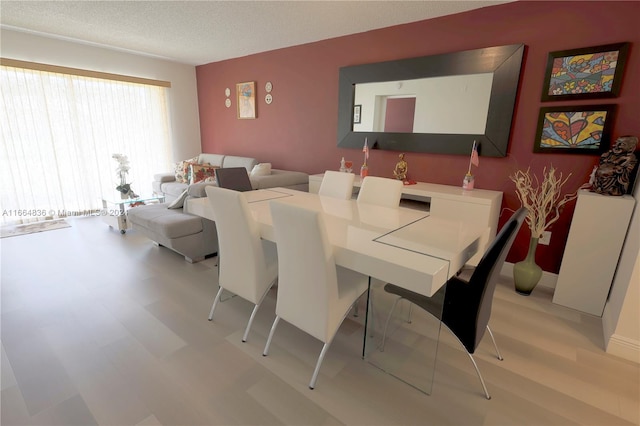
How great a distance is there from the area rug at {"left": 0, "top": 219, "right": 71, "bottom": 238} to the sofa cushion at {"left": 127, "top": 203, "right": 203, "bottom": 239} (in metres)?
1.59

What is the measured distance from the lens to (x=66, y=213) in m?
4.45

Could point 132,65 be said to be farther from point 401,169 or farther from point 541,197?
point 541,197

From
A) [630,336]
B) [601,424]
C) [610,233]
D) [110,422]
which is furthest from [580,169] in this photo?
[110,422]

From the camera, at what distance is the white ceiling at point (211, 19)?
2.76 meters

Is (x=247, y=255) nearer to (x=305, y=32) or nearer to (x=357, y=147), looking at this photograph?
(x=357, y=147)

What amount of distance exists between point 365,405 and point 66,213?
197 inches

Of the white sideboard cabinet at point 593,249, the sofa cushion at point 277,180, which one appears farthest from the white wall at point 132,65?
the white sideboard cabinet at point 593,249

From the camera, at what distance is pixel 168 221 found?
9.60ft

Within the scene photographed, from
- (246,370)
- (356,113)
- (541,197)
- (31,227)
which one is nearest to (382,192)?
(541,197)

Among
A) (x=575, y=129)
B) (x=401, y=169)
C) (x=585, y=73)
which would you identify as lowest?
(x=401, y=169)

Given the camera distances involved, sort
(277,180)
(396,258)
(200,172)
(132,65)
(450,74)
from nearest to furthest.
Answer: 1. (396,258)
2. (450,74)
3. (277,180)
4. (200,172)
5. (132,65)

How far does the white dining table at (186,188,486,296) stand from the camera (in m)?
1.26

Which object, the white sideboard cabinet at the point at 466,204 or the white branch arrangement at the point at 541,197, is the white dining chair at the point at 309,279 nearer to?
the white sideboard cabinet at the point at 466,204

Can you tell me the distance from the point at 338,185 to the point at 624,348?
6.99ft
